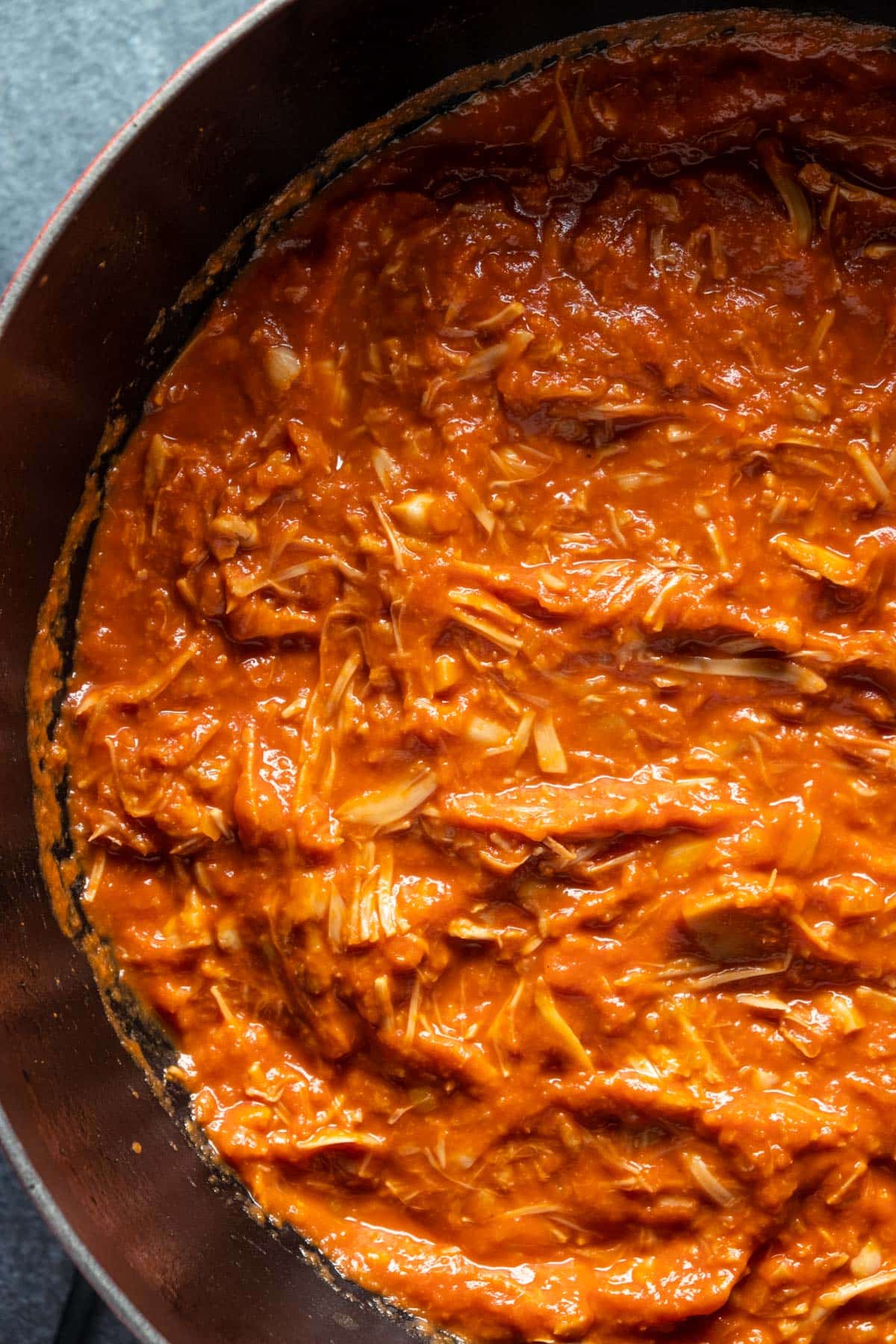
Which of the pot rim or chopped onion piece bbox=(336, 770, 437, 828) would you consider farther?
chopped onion piece bbox=(336, 770, 437, 828)

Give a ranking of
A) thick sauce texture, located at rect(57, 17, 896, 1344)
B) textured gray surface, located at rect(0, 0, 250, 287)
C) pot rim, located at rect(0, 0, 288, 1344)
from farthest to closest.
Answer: textured gray surface, located at rect(0, 0, 250, 287), thick sauce texture, located at rect(57, 17, 896, 1344), pot rim, located at rect(0, 0, 288, 1344)

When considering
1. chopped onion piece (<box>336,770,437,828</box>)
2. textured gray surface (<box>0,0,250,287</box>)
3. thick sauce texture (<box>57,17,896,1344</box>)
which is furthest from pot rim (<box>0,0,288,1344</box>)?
chopped onion piece (<box>336,770,437,828</box>)

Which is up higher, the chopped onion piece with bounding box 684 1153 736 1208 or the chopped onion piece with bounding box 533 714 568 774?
the chopped onion piece with bounding box 533 714 568 774

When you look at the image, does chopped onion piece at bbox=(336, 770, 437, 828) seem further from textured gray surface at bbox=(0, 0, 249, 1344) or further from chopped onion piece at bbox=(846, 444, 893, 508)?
textured gray surface at bbox=(0, 0, 249, 1344)

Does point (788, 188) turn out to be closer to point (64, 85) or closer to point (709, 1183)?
point (64, 85)

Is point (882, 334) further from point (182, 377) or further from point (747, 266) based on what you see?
point (182, 377)

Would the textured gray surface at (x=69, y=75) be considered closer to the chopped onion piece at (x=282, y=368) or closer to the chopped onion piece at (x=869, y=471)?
the chopped onion piece at (x=282, y=368)
